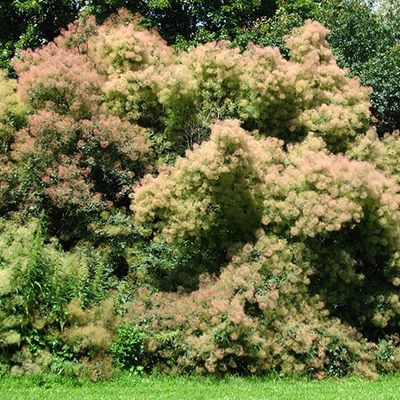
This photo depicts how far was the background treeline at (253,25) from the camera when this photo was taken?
14695 mm

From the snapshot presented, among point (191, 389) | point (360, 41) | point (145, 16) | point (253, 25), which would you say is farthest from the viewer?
point (253, 25)

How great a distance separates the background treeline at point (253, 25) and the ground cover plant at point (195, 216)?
2.90 m

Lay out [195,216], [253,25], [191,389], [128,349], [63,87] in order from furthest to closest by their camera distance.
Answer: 1. [253,25]
2. [63,87]
3. [195,216]
4. [128,349]
5. [191,389]

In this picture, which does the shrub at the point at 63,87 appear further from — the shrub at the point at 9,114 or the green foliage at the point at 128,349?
the green foliage at the point at 128,349

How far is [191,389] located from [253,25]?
12.8 m

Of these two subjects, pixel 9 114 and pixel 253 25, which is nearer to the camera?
pixel 9 114

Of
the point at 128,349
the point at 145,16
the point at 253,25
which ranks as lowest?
the point at 128,349

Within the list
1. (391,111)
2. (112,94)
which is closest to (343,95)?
(391,111)

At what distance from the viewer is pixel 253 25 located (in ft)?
58.4

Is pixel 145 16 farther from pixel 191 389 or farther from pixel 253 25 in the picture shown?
pixel 191 389

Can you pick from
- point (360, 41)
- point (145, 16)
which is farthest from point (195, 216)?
point (145, 16)

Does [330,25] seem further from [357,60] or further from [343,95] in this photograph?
[343,95]

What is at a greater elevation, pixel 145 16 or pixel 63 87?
pixel 145 16

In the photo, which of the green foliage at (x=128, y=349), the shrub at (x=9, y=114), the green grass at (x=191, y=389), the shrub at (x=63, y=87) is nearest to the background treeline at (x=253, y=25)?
the shrub at (x=63, y=87)
